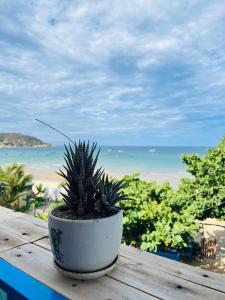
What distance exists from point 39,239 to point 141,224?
3082 millimetres

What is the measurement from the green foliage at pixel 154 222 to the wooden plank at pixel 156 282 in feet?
8.79

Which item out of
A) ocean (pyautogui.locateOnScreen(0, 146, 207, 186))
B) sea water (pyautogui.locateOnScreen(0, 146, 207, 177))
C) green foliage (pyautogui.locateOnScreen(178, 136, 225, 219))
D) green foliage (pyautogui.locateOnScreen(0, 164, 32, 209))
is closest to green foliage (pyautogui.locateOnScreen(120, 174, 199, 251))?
green foliage (pyautogui.locateOnScreen(178, 136, 225, 219))

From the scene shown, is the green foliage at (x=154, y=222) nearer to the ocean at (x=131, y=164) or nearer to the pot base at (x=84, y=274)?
the pot base at (x=84, y=274)

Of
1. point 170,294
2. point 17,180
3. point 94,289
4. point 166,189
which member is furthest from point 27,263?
point 17,180

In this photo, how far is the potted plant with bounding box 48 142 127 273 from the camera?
919 millimetres

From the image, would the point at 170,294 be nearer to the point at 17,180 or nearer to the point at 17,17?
the point at 17,17

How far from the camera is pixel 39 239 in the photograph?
1.35 metres

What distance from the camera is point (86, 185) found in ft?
3.33

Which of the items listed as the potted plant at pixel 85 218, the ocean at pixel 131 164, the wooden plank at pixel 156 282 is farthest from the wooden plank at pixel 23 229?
the ocean at pixel 131 164

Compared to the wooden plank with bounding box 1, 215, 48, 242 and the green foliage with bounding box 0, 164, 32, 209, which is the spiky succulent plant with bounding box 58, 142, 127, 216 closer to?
the wooden plank with bounding box 1, 215, 48, 242

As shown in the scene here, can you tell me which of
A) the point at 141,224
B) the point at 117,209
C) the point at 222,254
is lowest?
the point at 222,254

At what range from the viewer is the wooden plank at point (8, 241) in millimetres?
1276

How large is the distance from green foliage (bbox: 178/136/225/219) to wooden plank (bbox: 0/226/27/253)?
3453mm

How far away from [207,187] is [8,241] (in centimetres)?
385
